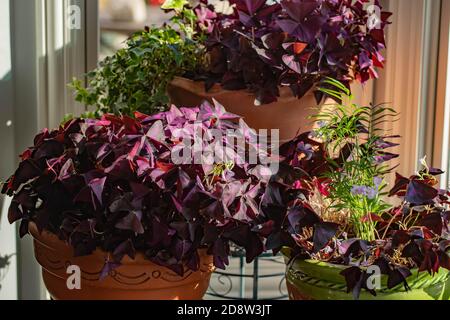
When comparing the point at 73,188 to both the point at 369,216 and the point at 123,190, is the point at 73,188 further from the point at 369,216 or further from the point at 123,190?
the point at 369,216

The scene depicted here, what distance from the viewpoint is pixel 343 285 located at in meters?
0.99

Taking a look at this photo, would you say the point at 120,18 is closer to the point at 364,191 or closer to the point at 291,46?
the point at 291,46

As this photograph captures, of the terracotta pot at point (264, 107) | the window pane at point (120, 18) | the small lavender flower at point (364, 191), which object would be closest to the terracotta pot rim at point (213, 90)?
the terracotta pot at point (264, 107)

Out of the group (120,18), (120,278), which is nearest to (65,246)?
(120,278)

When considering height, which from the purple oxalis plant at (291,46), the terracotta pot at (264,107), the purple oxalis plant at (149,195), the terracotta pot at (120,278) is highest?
the purple oxalis plant at (291,46)

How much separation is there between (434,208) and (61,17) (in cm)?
99

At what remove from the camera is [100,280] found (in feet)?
3.38

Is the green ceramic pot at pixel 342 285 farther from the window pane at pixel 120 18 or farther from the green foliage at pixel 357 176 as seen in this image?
the window pane at pixel 120 18

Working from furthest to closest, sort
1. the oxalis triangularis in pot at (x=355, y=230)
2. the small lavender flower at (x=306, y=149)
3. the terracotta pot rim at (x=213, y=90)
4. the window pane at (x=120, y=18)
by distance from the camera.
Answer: the window pane at (x=120, y=18), the terracotta pot rim at (x=213, y=90), the small lavender flower at (x=306, y=149), the oxalis triangularis in pot at (x=355, y=230)

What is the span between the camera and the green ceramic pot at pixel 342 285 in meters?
0.98

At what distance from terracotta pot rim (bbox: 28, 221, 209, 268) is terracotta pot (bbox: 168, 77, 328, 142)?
0.34 m

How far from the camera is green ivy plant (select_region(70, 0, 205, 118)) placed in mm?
1350

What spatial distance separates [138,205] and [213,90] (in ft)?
1.30

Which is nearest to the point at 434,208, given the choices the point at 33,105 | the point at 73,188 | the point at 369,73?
the point at 369,73
